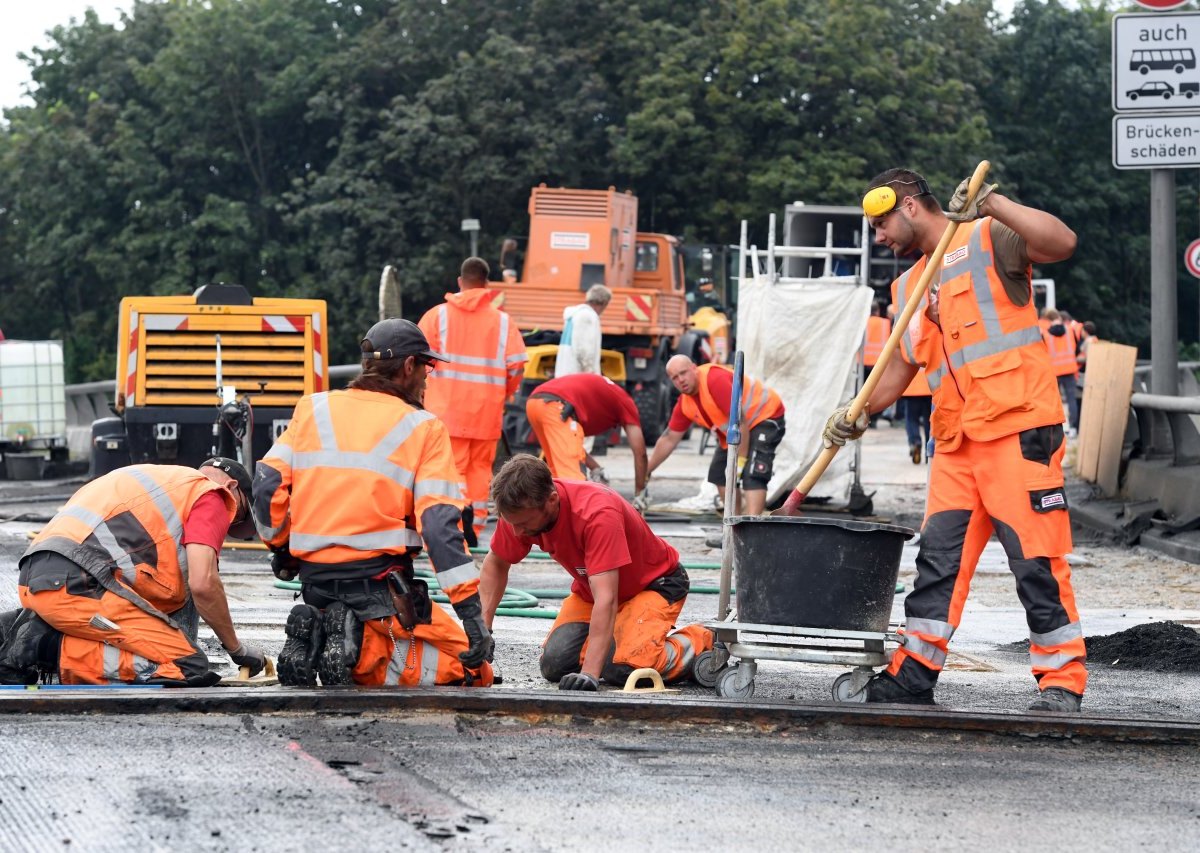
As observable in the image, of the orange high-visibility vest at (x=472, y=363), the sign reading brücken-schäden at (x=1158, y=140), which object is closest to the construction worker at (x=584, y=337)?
the orange high-visibility vest at (x=472, y=363)

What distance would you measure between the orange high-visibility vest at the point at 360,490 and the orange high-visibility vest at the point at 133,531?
1.32 ft

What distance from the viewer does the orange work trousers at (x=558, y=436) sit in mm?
12188

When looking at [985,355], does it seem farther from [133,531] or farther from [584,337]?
[584,337]

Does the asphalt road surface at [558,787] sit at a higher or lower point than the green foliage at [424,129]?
lower

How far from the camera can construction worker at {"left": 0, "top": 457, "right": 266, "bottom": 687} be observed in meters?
6.07

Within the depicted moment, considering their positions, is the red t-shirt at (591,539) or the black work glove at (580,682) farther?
the red t-shirt at (591,539)

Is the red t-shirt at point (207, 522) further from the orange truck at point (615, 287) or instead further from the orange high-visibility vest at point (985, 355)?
the orange truck at point (615, 287)

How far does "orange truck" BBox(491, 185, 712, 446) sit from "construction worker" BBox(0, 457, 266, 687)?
13.2 meters

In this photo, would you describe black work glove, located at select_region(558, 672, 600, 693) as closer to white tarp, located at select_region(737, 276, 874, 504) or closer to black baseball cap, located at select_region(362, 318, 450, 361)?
black baseball cap, located at select_region(362, 318, 450, 361)

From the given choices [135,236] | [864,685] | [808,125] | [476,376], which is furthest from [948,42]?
[864,685]

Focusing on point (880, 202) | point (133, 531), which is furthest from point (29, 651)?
point (880, 202)

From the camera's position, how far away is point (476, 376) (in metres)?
11.9

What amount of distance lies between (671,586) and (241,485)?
168cm

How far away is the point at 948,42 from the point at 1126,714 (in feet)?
122
